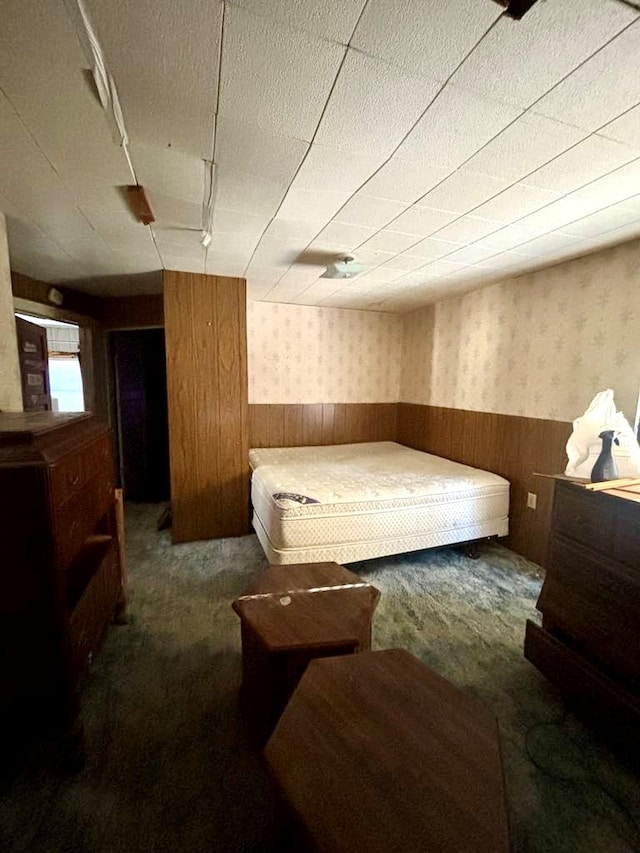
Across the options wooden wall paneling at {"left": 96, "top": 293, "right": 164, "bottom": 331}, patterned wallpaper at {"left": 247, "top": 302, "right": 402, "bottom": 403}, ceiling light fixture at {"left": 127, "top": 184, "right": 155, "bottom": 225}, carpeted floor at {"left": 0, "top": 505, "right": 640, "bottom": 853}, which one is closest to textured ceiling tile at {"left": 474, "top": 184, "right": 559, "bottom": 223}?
ceiling light fixture at {"left": 127, "top": 184, "right": 155, "bottom": 225}

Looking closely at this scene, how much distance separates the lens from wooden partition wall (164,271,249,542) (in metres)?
2.99

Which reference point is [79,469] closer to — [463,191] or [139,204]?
[139,204]

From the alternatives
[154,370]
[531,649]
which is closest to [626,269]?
[531,649]

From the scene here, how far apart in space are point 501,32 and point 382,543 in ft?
8.24

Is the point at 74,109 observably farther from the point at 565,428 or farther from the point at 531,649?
the point at 565,428

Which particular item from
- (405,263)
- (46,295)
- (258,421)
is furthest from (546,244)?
(46,295)

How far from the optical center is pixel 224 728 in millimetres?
1408

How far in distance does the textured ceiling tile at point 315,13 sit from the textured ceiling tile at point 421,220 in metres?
1.01

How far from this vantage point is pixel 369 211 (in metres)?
1.85

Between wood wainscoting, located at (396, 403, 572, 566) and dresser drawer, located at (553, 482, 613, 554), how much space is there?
1.04m

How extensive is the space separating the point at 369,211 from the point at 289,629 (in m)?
2.03

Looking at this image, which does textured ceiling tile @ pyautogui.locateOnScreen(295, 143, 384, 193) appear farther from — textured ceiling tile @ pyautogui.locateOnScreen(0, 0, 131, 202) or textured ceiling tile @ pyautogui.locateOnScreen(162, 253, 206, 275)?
textured ceiling tile @ pyautogui.locateOnScreen(162, 253, 206, 275)

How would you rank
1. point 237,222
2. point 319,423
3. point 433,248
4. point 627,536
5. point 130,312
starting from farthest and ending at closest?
point 319,423 → point 130,312 → point 433,248 → point 237,222 → point 627,536

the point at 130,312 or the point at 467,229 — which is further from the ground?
the point at 467,229
